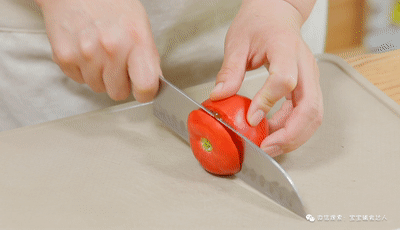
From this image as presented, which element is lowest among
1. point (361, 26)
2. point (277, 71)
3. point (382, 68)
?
point (361, 26)

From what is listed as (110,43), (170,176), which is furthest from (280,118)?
(110,43)

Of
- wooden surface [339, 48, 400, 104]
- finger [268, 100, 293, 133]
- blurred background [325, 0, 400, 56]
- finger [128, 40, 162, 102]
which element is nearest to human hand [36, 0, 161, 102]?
finger [128, 40, 162, 102]

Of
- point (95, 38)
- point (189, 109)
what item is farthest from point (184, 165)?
point (95, 38)

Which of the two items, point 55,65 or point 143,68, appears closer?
point 143,68

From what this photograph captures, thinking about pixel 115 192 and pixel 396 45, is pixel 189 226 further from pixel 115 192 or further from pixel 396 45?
pixel 396 45

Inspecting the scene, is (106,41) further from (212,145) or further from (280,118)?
(280,118)

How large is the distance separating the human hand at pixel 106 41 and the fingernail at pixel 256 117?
0.71ft

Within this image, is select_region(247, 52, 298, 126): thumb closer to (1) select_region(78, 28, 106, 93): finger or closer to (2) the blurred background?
(1) select_region(78, 28, 106, 93): finger

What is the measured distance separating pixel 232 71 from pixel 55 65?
518 millimetres

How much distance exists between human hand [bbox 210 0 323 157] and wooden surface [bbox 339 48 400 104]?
31 centimetres

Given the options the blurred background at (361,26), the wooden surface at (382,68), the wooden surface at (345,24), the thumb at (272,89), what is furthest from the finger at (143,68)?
the wooden surface at (345,24)

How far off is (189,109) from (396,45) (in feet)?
5.08

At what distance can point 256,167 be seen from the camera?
2.66 feet

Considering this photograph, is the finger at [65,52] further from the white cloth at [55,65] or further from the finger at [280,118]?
the finger at [280,118]
